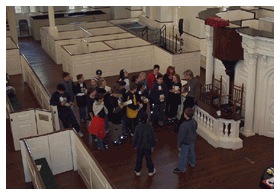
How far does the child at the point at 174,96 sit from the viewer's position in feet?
30.7

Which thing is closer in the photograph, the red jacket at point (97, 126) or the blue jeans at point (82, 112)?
the red jacket at point (97, 126)

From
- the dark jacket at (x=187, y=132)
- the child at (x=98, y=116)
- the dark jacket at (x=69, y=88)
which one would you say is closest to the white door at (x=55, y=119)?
the dark jacket at (x=69, y=88)

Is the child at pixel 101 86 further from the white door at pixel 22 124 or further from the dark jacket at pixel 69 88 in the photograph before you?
the white door at pixel 22 124

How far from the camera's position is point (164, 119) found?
10.3m

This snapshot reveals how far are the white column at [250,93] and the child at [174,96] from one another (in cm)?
170

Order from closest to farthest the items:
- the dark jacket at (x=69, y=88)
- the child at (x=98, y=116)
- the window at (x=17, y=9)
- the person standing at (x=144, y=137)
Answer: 1. the person standing at (x=144, y=137)
2. the child at (x=98, y=116)
3. the dark jacket at (x=69, y=88)
4. the window at (x=17, y=9)

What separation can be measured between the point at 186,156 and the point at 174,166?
540 millimetres

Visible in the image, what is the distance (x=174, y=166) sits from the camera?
8070mm

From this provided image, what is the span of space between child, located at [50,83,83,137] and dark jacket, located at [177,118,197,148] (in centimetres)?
299

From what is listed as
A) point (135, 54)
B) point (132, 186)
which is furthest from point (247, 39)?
point (135, 54)

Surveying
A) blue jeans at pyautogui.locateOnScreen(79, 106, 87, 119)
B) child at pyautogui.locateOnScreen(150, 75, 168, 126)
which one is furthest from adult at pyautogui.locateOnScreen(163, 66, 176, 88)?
blue jeans at pyautogui.locateOnScreen(79, 106, 87, 119)

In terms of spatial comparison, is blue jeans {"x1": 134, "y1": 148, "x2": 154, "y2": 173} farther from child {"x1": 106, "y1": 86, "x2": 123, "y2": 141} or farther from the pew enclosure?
child {"x1": 106, "y1": 86, "x2": 123, "y2": 141}

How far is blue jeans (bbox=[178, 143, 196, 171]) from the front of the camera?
24.8ft

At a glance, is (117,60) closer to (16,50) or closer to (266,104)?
(16,50)
